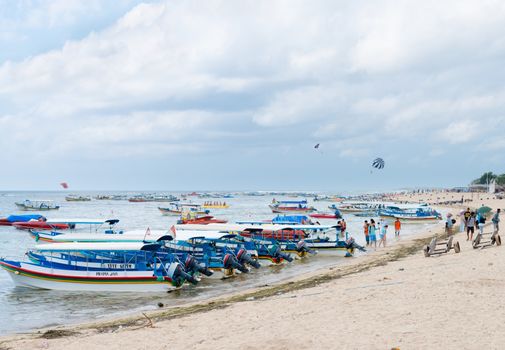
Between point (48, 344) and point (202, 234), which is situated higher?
point (202, 234)

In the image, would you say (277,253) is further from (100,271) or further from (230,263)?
(100,271)

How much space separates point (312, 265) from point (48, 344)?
1699 centimetres

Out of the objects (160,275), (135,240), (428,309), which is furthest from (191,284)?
(428,309)

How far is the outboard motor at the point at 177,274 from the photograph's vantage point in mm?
20469

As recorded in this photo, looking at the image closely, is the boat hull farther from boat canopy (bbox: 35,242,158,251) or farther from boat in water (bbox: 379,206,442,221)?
boat in water (bbox: 379,206,442,221)

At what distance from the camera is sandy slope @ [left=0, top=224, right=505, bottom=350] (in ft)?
32.5

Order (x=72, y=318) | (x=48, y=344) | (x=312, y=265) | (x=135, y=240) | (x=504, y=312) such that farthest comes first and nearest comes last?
(x=312, y=265)
(x=135, y=240)
(x=72, y=318)
(x=48, y=344)
(x=504, y=312)

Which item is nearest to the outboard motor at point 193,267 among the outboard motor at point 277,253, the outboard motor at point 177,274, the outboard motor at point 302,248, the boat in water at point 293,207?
the outboard motor at point 177,274

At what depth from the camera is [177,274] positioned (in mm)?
20625

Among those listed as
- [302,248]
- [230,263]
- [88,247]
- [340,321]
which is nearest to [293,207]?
[302,248]

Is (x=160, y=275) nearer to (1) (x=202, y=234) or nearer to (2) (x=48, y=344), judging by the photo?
(1) (x=202, y=234)

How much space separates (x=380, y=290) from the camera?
46.5ft

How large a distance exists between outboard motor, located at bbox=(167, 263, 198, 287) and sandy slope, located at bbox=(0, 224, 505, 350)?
571cm

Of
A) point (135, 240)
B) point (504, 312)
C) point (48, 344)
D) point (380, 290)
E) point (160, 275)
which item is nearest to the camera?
point (504, 312)
